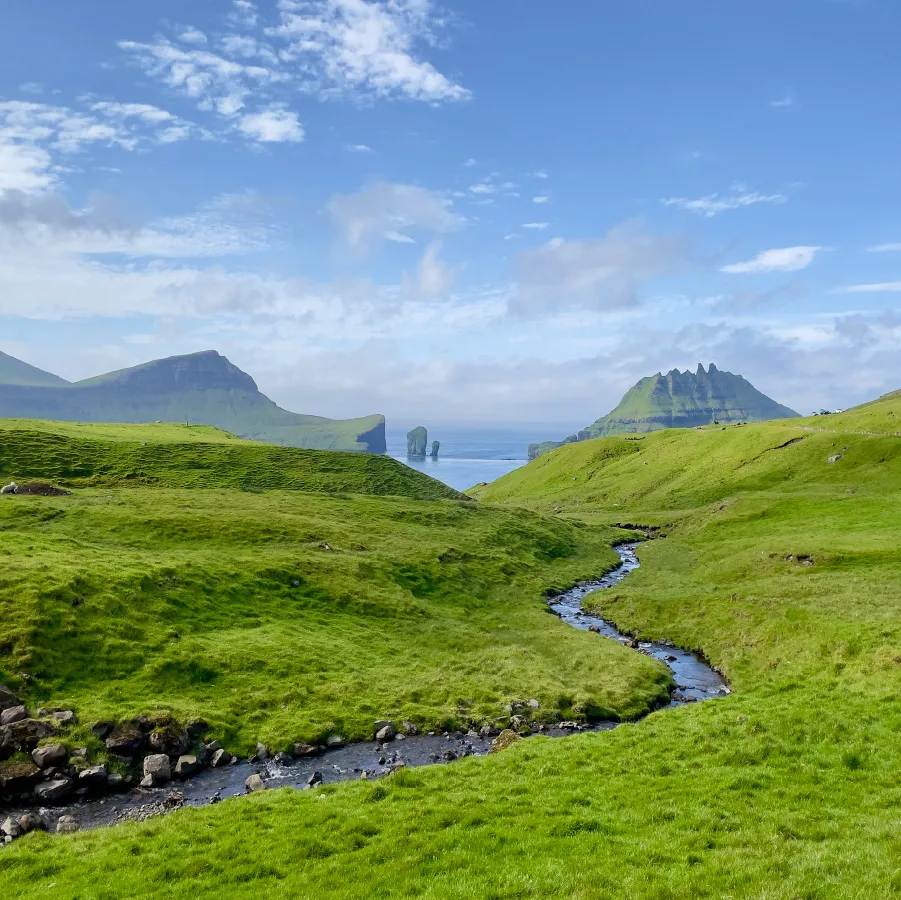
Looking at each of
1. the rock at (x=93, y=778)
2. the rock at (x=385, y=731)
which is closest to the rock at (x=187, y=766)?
the rock at (x=93, y=778)

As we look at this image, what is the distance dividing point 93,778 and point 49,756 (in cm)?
213

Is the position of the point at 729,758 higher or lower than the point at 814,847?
lower

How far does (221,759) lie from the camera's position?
28.1 metres

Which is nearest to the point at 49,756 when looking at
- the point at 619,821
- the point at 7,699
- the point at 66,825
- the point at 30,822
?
the point at 30,822

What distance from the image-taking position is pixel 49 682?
30641mm

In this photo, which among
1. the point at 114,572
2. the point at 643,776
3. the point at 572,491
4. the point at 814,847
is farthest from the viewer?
the point at 572,491

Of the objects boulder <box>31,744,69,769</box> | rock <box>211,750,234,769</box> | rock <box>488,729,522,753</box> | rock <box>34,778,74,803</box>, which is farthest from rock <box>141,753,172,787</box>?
rock <box>488,729,522,753</box>

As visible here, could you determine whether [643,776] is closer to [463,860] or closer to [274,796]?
[463,860]

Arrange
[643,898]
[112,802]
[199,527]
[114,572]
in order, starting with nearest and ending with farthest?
[643,898] → [112,802] → [114,572] → [199,527]

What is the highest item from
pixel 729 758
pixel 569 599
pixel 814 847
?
pixel 814 847

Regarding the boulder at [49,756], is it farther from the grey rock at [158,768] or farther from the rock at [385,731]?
the rock at [385,731]

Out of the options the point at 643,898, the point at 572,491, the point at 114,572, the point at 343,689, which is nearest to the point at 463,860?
the point at 643,898

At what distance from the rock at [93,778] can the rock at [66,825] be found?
7.59ft

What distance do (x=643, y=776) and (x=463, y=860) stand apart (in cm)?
895
